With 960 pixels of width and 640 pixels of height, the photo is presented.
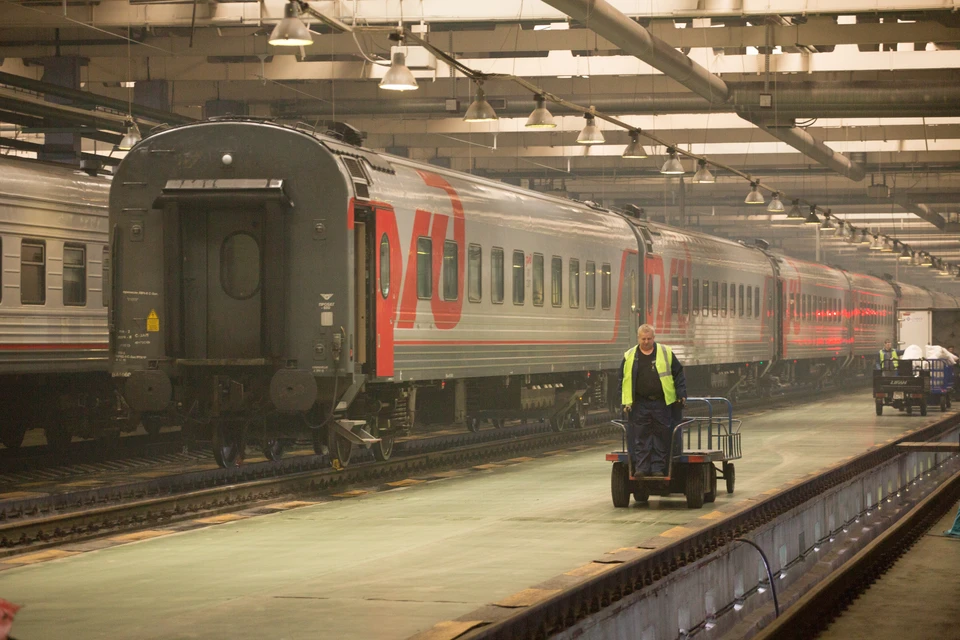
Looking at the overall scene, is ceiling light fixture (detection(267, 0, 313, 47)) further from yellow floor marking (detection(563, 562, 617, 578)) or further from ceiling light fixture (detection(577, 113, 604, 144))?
ceiling light fixture (detection(577, 113, 604, 144))

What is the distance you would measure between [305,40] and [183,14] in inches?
370

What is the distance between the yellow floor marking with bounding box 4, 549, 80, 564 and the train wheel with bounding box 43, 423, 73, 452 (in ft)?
29.8

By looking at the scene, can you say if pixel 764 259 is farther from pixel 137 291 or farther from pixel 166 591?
pixel 166 591

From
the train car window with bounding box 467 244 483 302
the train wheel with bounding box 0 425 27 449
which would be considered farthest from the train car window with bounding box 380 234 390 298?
the train wheel with bounding box 0 425 27 449

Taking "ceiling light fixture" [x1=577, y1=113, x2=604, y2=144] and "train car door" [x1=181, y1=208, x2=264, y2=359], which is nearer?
"train car door" [x1=181, y1=208, x2=264, y2=359]

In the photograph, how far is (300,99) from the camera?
30.9 m

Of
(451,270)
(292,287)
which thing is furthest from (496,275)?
(292,287)

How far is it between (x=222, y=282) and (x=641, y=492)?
550cm

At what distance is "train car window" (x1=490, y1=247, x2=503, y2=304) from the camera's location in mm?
20656

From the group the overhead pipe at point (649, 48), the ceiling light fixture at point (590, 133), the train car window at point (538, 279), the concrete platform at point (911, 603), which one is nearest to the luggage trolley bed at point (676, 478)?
the concrete platform at point (911, 603)

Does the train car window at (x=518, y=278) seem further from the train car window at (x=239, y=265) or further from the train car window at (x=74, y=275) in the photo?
the train car window at (x=74, y=275)

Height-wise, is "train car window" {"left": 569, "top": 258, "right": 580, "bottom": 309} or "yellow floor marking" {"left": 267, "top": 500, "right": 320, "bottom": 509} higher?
"train car window" {"left": 569, "top": 258, "right": 580, "bottom": 309}

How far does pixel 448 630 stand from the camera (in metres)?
7.26

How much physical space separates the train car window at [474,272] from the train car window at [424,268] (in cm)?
148
